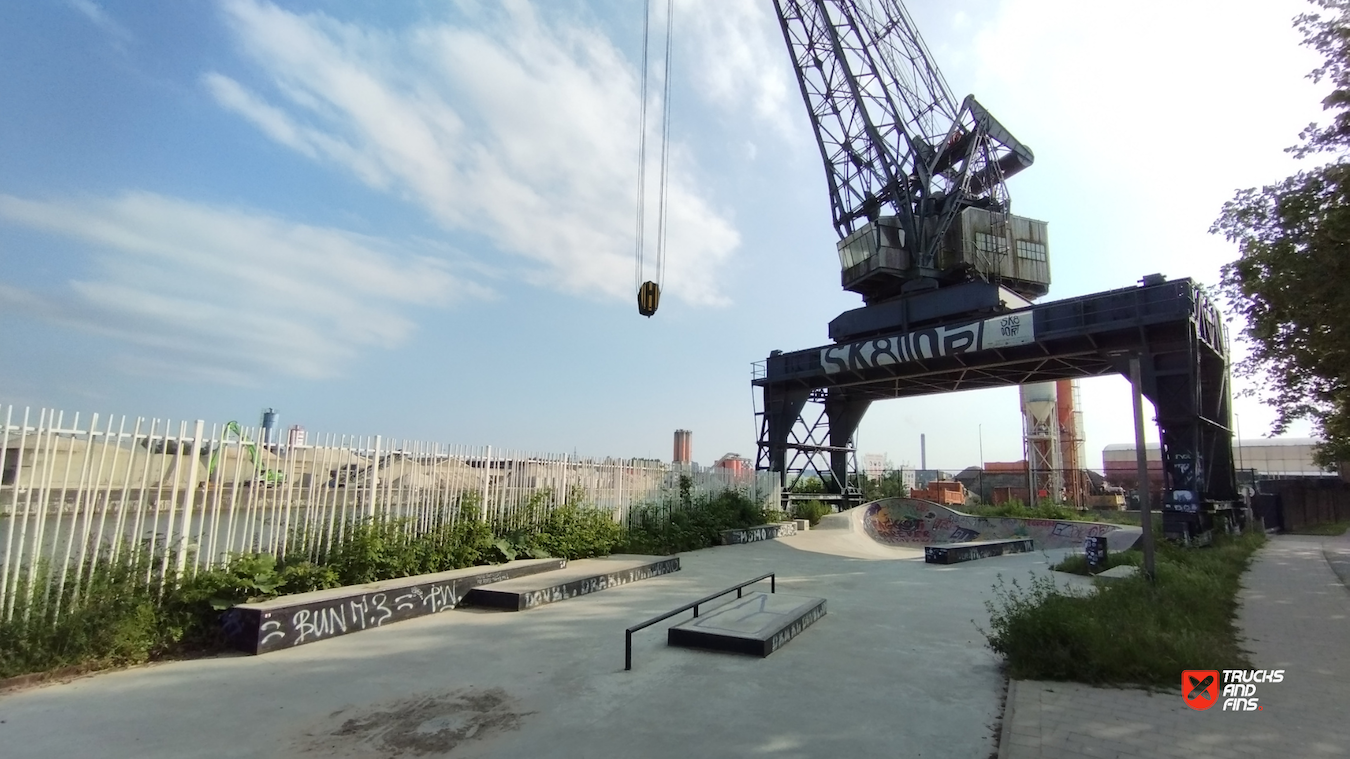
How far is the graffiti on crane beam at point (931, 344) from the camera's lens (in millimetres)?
26250

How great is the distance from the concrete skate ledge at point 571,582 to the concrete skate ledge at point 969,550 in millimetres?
7295

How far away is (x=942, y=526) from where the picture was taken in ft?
96.6

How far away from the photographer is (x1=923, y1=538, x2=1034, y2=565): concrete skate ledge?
1703 centimetres

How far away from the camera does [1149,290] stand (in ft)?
71.3

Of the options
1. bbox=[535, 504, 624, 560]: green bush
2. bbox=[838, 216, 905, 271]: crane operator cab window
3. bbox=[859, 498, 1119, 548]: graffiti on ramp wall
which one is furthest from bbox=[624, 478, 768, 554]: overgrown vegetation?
bbox=[838, 216, 905, 271]: crane operator cab window

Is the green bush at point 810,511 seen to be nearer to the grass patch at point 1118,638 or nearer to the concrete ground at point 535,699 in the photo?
the concrete ground at point 535,699

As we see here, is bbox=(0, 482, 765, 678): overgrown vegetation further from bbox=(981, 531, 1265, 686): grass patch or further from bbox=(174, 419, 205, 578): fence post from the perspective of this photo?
bbox=(981, 531, 1265, 686): grass patch

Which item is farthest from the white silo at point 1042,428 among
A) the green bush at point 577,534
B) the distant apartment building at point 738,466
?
the green bush at point 577,534

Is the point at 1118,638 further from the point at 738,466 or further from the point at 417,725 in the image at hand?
the point at 738,466

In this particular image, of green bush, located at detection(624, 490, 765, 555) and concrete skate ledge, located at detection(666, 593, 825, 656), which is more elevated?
green bush, located at detection(624, 490, 765, 555)

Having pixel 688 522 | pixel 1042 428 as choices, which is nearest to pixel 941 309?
pixel 688 522

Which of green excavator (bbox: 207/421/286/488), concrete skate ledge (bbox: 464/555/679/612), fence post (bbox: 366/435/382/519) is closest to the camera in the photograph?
green excavator (bbox: 207/421/286/488)

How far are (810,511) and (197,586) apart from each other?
944 inches

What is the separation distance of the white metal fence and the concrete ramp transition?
1905cm
